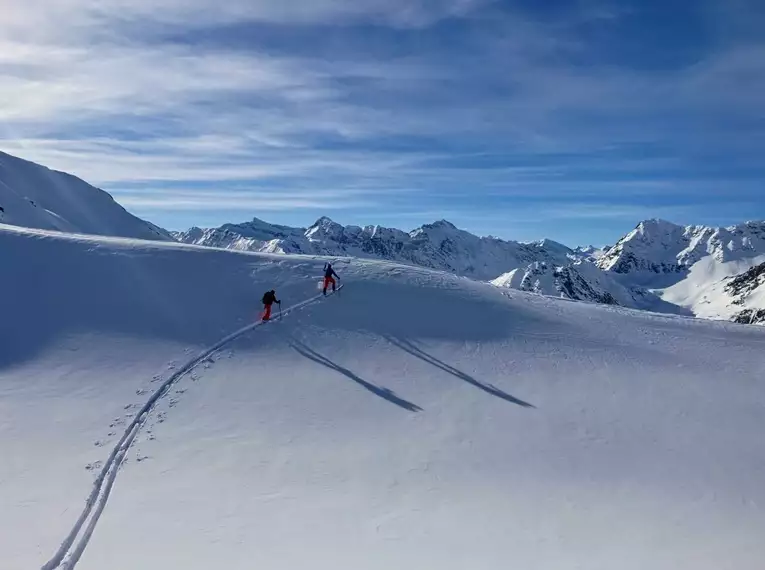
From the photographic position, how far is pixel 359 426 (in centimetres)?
1600

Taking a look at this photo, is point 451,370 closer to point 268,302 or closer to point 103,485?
point 268,302

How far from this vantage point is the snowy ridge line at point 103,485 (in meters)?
10.2

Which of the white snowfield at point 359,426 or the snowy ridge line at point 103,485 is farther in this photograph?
the white snowfield at point 359,426

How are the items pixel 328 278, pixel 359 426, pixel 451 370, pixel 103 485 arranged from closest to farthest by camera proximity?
pixel 103 485
pixel 359 426
pixel 451 370
pixel 328 278

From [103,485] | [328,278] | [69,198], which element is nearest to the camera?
[103,485]

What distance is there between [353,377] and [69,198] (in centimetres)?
11475

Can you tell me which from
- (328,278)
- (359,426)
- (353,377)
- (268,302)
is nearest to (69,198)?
(328,278)

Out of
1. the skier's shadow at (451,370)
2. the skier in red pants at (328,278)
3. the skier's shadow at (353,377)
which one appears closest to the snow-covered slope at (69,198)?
the skier in red pants at (328,278)

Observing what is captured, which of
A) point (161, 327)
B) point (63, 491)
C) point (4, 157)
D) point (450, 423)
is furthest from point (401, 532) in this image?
point (4, 157)

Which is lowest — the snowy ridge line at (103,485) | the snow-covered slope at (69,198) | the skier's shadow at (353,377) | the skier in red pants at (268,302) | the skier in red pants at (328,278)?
the snowy ridge line at (103,485)

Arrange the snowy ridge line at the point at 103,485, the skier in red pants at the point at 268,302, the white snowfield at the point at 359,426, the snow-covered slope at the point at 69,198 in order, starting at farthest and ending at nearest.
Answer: the snow-covered slope at the point at 69,198, the skier in red pants at the point at 268,302, the white snowfield at the point at 359,426, the snowy ridge line at the point at 103,485

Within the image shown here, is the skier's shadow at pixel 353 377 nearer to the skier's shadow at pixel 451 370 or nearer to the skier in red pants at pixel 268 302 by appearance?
the skier in red pants at pixel 268 302

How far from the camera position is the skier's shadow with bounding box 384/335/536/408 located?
17938 millimetres

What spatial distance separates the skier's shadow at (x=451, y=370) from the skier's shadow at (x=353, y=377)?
100 inches
